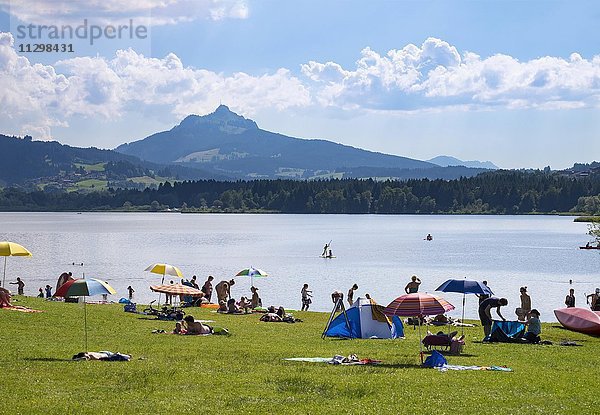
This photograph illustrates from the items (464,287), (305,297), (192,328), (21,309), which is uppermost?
(464,287)

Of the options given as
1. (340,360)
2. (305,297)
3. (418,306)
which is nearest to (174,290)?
(305,297)

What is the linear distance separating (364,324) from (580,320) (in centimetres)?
946

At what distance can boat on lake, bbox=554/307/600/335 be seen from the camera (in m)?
32.9

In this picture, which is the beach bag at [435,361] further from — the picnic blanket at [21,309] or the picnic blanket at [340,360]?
the picnic blanket at [21,309]

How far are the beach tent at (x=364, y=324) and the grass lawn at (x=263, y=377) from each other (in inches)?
33.0

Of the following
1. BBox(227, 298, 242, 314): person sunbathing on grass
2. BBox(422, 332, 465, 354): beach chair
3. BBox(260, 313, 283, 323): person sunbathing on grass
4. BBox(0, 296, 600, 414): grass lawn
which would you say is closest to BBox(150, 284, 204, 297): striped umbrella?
BBox(227, 298, 242, 314): person sunbathing on grass

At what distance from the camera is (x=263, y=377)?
1970cm

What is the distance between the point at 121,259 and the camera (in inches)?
3610

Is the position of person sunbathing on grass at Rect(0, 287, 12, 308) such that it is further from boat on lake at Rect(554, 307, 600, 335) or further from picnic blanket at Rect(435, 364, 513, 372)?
boat on lake at Rect(554, 307, 600, 335)

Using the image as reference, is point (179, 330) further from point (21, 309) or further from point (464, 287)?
point (464, 287)

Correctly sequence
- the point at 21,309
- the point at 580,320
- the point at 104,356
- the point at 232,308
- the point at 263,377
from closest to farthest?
1. the point at 263,377
2. the point at 104,356
3. the point at 21,309
4. the point at 580,320
5. the point at 232,308

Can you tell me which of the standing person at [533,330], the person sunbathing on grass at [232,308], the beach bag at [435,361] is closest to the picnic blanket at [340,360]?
the beach bag at [435,361]

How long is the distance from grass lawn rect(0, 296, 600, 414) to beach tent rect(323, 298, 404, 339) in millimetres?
839

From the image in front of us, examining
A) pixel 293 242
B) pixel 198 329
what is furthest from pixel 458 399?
pixel 293 242
